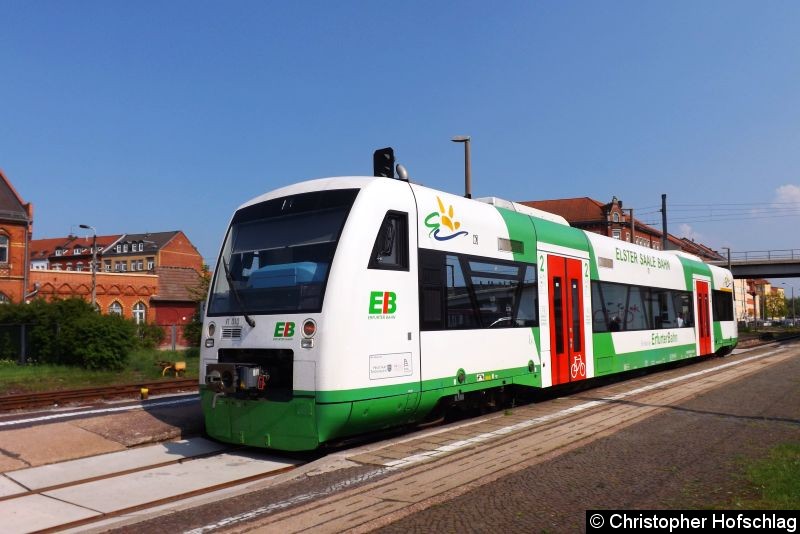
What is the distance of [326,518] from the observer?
16.5ft

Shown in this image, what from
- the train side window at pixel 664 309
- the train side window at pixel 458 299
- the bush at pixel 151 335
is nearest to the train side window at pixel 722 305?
the train side window at pixel 664 309

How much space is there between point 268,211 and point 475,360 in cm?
352

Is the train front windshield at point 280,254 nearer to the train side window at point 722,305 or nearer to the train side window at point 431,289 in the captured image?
the train side window at point 431,289

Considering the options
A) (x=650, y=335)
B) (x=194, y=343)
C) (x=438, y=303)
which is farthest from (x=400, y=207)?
(x=194, y=343)

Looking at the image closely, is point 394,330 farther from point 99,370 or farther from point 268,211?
point 99,370

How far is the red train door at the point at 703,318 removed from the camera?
20.0m

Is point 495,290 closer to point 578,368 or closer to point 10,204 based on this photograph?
point 578,368

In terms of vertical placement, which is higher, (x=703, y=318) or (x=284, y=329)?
(x=284, y=329)

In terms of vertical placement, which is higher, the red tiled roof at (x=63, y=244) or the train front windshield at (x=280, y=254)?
the red tiled roof at (x=63, y=244)

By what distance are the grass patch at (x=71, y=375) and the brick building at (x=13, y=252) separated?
2227 centimetres

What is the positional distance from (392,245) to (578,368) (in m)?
5.78

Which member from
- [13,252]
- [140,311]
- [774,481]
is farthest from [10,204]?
[774,481]

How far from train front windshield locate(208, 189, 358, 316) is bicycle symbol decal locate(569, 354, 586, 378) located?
618cm

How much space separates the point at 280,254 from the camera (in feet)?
26.7
